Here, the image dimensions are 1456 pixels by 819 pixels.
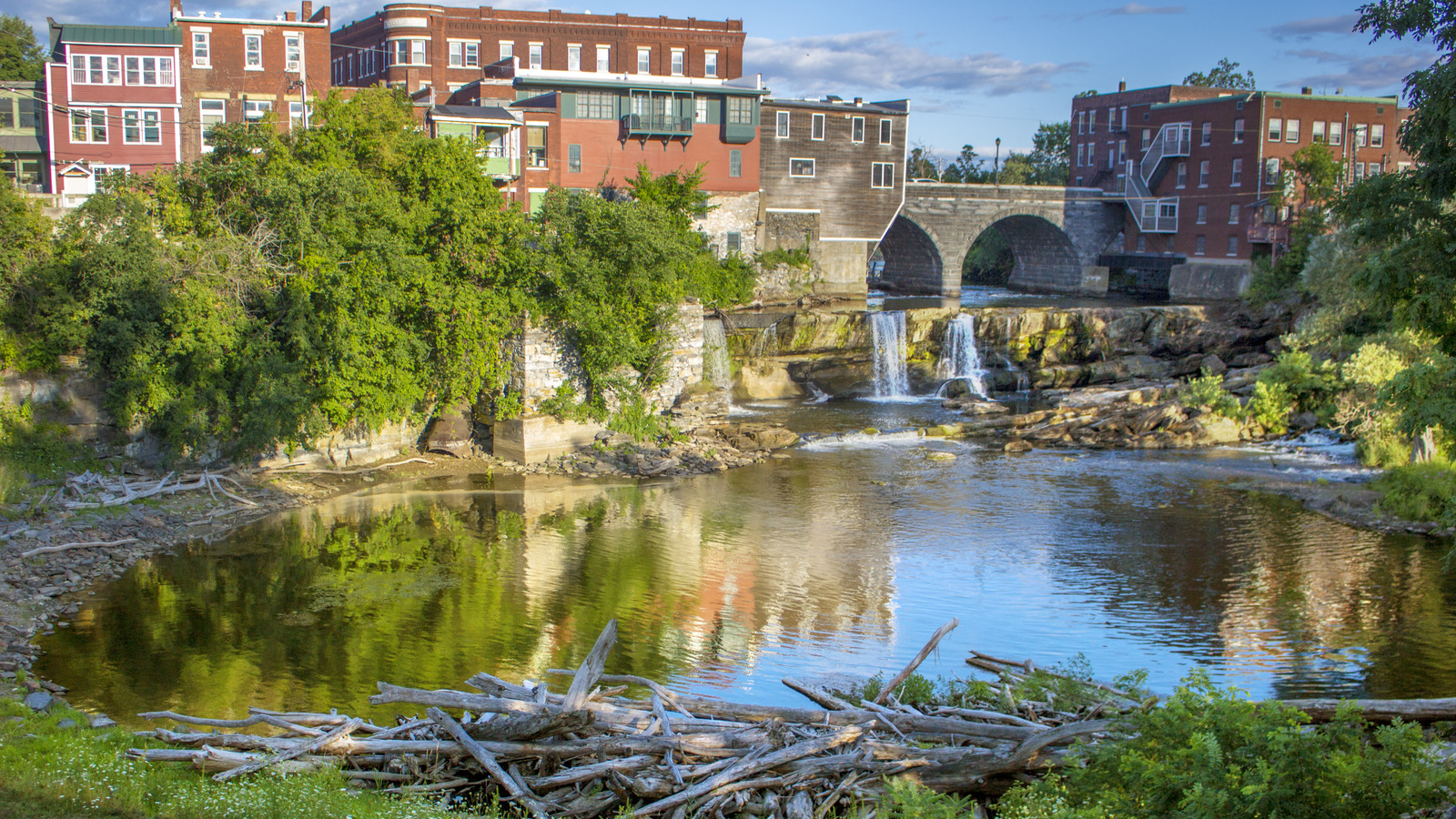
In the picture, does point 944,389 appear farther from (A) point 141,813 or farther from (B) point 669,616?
(A) point 141,813

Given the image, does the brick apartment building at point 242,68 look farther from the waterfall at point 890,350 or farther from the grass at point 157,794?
the grass at point 157,794

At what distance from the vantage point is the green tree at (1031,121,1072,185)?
298ft

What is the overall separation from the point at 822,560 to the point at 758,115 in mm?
32665

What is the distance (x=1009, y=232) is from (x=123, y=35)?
4912cm

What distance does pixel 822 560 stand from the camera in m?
20.2

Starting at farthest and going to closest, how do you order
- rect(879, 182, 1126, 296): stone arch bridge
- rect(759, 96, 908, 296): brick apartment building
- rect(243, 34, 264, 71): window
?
rect(879, 182, 1126, 296): stone arch bridge
rect(759, 96, 908, 296): brick apartment building
rect(243, 34, 264, 71): window

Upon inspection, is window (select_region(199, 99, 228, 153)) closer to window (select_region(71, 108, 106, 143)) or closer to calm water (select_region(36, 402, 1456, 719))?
window (select_region(71, 108, 106, 143))

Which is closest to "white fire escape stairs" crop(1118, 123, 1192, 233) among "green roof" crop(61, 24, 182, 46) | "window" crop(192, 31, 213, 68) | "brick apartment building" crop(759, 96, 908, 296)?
"brick apartment building" crop(759, 96, 908, 296)

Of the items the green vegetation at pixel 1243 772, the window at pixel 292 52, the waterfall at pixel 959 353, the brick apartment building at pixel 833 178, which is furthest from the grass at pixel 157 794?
the brick apartment building at pixel 833 178

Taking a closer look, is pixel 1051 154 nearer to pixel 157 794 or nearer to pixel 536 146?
pixel 536 146

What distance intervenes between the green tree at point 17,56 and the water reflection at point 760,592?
1963 inches

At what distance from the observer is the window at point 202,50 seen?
4403 cm

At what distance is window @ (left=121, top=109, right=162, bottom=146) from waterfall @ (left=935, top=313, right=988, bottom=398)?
33.5m

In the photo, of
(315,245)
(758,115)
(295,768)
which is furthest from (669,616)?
(758,115)
